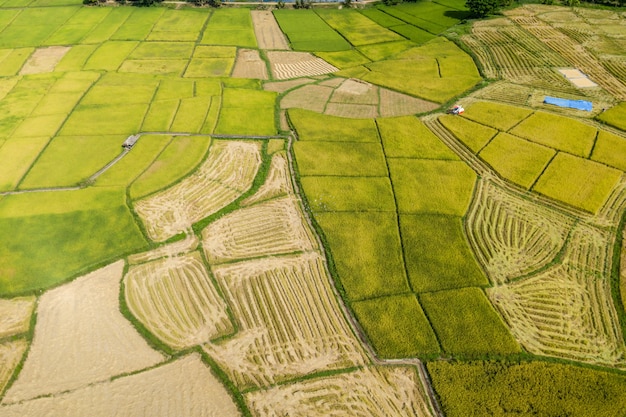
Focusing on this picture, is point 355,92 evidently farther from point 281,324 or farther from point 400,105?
point 281,324

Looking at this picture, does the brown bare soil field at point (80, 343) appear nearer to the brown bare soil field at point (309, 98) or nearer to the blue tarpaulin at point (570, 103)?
the brown bare soil field at point (309, 98)

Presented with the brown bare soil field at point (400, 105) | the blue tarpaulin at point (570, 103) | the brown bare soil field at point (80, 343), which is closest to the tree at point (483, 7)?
the blue tarpaulin at point (570, 103)

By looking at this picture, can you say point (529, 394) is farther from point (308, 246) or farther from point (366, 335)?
point (308, 246)

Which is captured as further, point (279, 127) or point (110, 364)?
point (279, 127)

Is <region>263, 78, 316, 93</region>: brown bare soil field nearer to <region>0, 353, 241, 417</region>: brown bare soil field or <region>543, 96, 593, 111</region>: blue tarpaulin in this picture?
<region>543, 96, 593, 111</region>: blue tarpaulin

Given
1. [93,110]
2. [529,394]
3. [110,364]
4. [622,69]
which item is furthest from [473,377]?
[622,69]

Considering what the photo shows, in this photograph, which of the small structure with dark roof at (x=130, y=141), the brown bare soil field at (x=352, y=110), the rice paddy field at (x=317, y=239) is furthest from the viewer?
the brown bare soil field at (x=352, y=110)

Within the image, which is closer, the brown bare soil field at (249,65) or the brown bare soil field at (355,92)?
the brown bare soil field at (355,92)

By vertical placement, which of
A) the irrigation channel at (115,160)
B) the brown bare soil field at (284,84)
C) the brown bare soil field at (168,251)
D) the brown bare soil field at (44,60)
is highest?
the brown bare soil field at (44,60)
